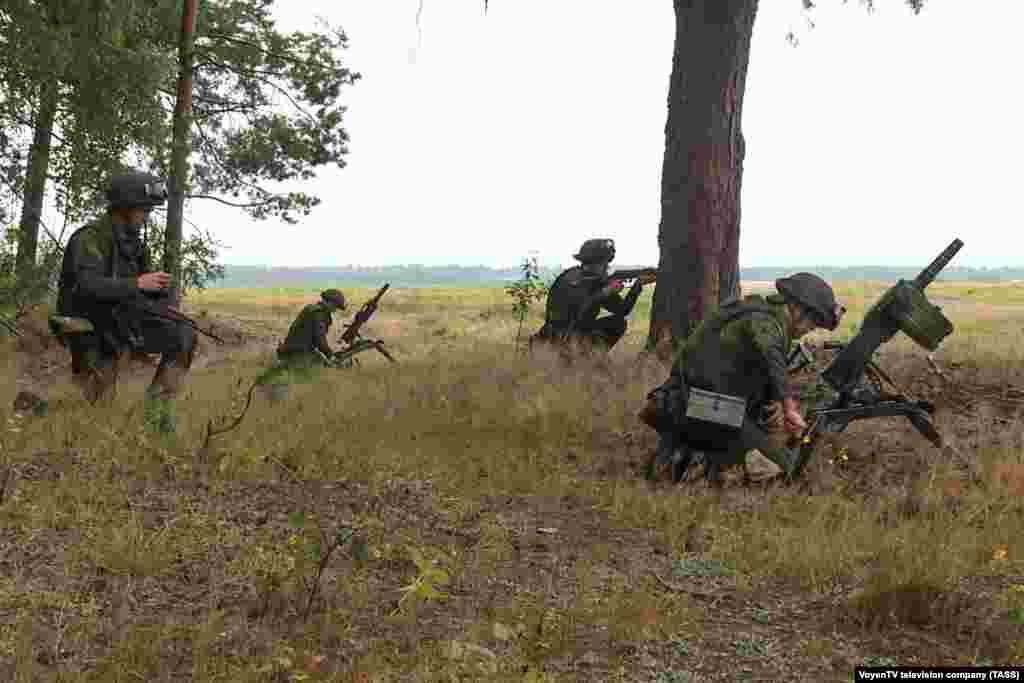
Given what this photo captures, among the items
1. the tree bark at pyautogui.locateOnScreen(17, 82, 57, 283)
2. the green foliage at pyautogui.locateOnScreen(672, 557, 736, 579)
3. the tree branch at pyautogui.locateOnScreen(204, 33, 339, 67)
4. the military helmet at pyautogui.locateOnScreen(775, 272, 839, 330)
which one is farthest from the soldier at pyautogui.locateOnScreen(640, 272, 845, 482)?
the tree branch at pyautogui.locateOnScreen(204, 33, 339, 67)

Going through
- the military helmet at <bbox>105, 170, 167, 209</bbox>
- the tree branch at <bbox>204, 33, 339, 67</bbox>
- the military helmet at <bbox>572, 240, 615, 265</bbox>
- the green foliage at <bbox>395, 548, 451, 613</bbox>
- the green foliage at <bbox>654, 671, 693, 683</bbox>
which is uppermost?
the tree branch at <bbox>204, 33, 339, 67</bbox>

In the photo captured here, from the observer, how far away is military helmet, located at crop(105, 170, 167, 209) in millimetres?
6719

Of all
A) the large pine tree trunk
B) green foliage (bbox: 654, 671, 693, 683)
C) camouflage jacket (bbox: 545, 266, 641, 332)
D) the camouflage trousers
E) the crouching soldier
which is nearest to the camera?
green foliage (bbox: 654, 671, 693, 683)

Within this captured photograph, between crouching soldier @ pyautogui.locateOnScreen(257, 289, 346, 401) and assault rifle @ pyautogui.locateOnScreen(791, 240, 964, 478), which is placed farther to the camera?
crouching soldier @ pyautogui.locateOnScreen(257, 289, 346, 401)

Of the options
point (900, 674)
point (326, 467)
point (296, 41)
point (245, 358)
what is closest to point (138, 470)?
point (326, 467)

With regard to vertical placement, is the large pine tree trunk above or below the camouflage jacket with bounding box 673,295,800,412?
above

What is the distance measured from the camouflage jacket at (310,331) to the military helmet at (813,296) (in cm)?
596

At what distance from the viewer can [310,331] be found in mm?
10461

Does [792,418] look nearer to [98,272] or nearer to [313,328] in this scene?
[98,272]

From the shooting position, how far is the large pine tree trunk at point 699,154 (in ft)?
29.2

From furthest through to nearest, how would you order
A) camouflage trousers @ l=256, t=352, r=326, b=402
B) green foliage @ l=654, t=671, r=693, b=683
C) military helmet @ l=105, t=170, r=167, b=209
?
camouflage trousers @ l=256, t=352, r=326, b=402, military helmet @ l=105, t=170, r=167, b=209, green foliage @ l=654, t=671, r=693, b=683

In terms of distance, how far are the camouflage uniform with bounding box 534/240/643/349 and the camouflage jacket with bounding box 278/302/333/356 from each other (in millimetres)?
2483

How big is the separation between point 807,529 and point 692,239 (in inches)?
176

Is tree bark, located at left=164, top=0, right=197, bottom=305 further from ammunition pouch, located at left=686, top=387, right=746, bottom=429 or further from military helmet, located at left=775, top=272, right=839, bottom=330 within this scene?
military helmet, located at left=775, top=272, right=839, bottom=330
